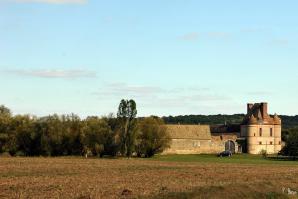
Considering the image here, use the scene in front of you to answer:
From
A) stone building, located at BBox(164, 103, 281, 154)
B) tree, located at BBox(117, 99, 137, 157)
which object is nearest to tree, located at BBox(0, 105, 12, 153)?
tree, located at BBox(117, 99, 137, 157)

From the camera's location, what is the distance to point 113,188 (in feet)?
110

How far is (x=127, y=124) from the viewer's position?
349 feet

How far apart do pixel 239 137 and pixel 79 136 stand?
61.6 meters

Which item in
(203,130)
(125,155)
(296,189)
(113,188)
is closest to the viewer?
(113,188)

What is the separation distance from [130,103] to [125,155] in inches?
355

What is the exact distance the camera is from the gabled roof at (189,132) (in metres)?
137

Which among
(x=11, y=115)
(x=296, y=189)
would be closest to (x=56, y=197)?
(x=296, y=189)

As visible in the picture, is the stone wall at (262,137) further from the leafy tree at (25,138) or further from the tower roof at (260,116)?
the leafy tree at (25,138)

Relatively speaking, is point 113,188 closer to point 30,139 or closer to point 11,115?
point 30,139

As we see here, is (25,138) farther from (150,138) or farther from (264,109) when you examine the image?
(264,109)

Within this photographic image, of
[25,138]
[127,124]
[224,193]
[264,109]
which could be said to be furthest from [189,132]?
[224,193]

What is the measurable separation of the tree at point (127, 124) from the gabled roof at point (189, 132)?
29692mm

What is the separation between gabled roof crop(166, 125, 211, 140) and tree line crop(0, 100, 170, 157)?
Result: 26.2 m

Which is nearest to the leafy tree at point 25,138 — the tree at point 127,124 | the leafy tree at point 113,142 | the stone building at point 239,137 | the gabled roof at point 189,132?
the leafy tree at point 113,142
